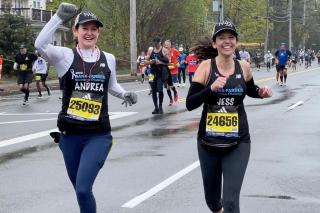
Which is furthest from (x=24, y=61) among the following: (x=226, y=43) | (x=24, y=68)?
(x=226, y=43)

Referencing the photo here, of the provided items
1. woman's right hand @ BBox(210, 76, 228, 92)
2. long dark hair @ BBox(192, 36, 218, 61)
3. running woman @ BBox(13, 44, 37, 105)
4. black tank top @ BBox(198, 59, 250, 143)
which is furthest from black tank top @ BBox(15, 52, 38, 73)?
woman's right hand @ BBox(210, 76, 228, 92)

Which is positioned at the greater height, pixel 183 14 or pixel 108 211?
pixel 183 14

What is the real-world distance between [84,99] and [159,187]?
8.60ft

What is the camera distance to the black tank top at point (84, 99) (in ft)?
17.1

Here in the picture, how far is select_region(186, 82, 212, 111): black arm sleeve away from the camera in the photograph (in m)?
4.99

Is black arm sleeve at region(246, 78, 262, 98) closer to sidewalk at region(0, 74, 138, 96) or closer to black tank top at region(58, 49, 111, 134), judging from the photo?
black tank top at region(58, 49, 111, 134)

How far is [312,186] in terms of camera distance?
765 centimetres

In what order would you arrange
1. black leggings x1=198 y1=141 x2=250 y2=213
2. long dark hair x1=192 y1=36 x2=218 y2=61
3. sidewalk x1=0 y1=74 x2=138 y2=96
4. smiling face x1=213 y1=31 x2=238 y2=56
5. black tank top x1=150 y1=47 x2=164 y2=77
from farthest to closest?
sidewalk x1=0 y1=74 x2=138 y2=96, black tank top x1=150 y1=47 x2=164 y2=77, long dark hair x1=192 y1=36 x2=218 y2=61, smiling face x1=213 y1=31 x2=238 y2=56, black leggings x1=198 y1=141 x2=250 y2=213

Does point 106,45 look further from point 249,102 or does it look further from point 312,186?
point 312,186

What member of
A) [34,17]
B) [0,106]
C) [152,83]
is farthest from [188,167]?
[34,17]

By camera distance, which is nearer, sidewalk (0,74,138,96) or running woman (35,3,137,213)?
running woman (35,3,137,213)

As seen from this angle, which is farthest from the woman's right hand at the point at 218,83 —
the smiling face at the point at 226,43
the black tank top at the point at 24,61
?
the black tank top at the point at 24,61

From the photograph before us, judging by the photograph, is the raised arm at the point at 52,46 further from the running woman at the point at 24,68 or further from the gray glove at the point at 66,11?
the running woman at the point at 24,68

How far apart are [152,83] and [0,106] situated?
582 centimetres
